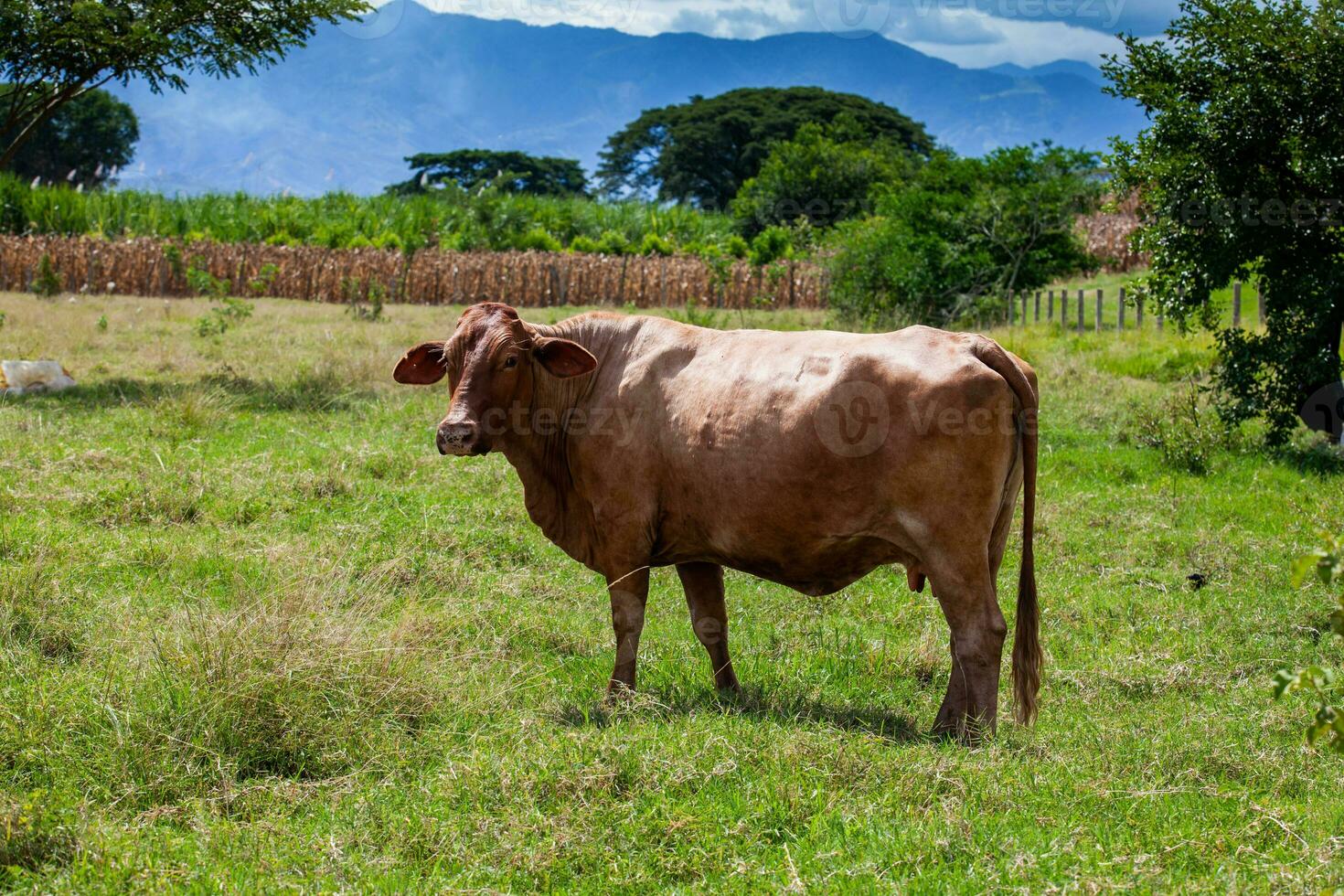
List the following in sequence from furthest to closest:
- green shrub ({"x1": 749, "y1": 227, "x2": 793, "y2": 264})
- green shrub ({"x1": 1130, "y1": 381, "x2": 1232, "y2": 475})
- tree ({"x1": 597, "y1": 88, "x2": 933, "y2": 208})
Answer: tree ({"x1": 597, "y1": 88, "x2": 933, "y2": 208}), green shrub ({"x1": 749, "y1": 227, "x2": 793, "y2": 264}), green shrub ({"x1": 1130, "y1": 381, "x2": 1232, "y2": 475})

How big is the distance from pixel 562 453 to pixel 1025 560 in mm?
2495

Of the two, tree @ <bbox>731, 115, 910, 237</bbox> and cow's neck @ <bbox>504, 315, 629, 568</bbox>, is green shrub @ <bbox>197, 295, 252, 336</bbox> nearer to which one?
cow's neck @ <bbox>504, 315, 629, 568</bbox>

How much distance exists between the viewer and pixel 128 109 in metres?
73.4

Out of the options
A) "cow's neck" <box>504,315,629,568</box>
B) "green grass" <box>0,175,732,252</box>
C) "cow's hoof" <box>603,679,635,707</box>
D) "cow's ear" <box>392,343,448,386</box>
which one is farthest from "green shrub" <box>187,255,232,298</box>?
"cow's hoof" <box>603,679,635,707</box>

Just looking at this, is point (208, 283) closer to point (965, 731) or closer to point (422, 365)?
point (422, 365)

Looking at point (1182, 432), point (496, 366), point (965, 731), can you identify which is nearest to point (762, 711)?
point (965, 731)

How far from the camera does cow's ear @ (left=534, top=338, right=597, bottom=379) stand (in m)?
6.24

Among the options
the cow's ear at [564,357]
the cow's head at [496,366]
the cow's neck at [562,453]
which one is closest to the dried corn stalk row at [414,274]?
the cow's neck at [562,453]

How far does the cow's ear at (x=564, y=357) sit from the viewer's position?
6.24m

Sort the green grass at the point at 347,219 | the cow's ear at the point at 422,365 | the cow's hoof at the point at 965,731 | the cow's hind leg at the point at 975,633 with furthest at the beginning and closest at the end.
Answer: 1. the green grass at the point at 347,219
2. the cow's ear at the point at 422,365
3. the cow's hind leg at the point at 975,633
4. the cow's hoof at the point at 965,731

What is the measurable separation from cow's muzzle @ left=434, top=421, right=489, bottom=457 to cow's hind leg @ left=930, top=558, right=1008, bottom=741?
2.34m

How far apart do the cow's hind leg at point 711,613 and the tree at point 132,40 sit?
13.3 metres

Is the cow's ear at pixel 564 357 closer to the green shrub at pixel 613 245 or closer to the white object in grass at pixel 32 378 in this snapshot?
the white object in grass at pixel 32 378

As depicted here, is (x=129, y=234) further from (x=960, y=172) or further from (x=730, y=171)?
(x=730, y=171)
